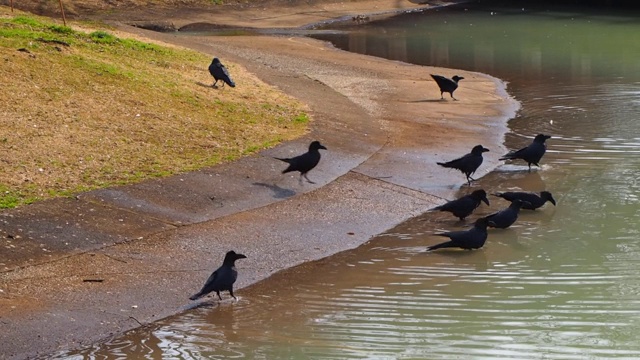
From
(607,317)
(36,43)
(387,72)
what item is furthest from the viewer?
(387,72)

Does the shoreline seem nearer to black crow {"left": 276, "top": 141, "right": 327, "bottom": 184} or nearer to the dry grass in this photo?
black crow {"left": 276, "top": 141, "right": 327, "bottom": 184}

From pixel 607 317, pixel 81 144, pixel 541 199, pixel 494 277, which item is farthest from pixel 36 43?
pixel 607 317

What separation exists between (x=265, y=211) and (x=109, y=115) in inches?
175

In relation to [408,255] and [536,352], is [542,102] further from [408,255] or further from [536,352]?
[536,352]

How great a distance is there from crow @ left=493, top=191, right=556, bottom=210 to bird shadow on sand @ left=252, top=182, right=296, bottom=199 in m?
2.85

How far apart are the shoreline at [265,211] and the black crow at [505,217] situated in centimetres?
126

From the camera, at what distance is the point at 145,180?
46.7ft

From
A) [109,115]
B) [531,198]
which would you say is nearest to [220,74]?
[109,115]

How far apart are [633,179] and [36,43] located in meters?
11.2

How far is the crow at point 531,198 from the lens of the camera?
14.5 meters

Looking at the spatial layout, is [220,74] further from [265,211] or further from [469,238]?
[469,238]

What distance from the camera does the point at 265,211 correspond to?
13.9 m

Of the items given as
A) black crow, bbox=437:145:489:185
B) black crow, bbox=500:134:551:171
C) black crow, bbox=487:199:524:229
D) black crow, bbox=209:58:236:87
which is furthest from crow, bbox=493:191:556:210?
black crow, bbox=209:58:236:87

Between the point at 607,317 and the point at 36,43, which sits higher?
the point at 36,43
